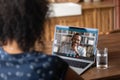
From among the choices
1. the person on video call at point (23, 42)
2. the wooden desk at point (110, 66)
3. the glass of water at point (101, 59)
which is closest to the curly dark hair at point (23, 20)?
the person on video call at point (23, 42)

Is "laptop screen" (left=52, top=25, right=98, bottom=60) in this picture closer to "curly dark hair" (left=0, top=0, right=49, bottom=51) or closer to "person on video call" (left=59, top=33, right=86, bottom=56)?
"person on video call" (left=59, top=33, right=86, bottom=56)

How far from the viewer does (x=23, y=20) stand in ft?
3.41

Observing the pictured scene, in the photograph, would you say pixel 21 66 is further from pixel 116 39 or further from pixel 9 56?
pixel 116 39

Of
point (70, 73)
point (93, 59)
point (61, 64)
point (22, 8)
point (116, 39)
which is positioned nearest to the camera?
point (22, 8)

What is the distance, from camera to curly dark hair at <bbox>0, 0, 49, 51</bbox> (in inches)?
40.3

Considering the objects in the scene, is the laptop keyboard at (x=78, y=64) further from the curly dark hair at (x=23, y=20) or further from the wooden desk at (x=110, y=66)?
the curly dark hair at (x=23, y=20)

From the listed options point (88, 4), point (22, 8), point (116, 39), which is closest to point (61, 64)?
point (22, 8)

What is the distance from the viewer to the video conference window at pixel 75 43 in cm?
176

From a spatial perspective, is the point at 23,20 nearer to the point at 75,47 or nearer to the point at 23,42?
the point at 23,42

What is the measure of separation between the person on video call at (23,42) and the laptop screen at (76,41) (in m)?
0.66

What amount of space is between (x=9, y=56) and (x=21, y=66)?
0.19ft

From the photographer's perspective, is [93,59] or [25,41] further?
[93,59]

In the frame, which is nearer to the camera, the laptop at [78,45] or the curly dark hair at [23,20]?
the curly dark hair at [23,20]

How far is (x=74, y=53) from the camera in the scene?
1806 millimetres
